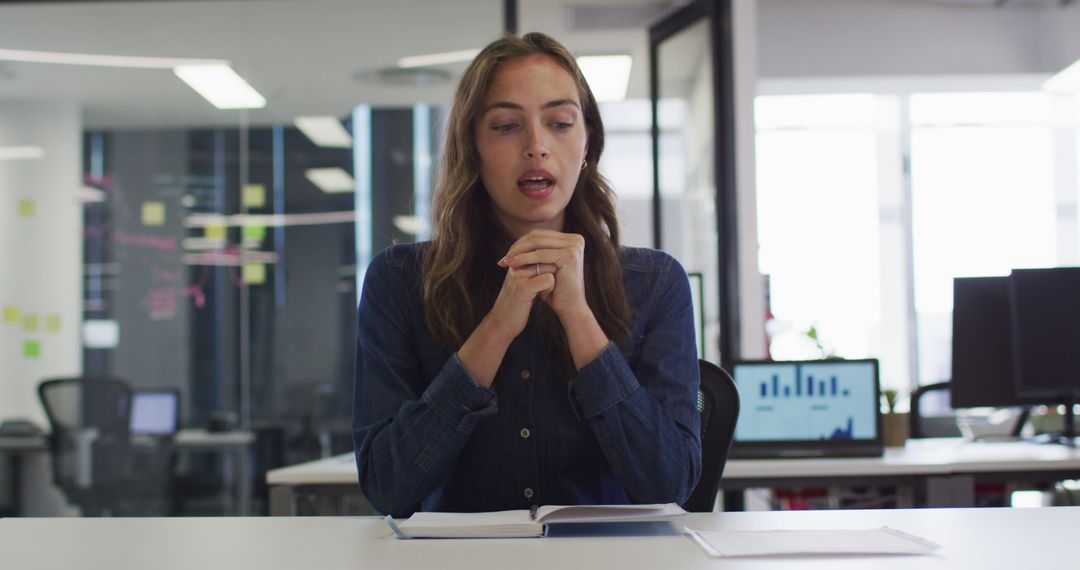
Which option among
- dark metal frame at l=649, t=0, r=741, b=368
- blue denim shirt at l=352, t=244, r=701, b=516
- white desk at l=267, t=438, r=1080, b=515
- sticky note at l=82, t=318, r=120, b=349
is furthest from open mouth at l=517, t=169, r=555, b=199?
sticky note at l=82, t=318, r=120, b=349

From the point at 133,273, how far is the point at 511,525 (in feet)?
16.1

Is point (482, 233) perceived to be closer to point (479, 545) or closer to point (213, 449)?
point (479, 545)

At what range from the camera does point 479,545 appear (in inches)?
47.6

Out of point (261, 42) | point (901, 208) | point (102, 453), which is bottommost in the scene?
point (102, 453)

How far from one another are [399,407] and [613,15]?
4703 mm

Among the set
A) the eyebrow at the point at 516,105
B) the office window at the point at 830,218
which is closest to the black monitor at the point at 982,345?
the eyebrow at the point at 516,105

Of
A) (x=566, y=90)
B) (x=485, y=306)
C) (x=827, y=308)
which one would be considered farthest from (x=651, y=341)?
(x=827, y=308)

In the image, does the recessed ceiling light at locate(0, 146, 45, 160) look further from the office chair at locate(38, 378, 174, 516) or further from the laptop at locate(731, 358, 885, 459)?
the laptop at locate(731, 358, 885, 459)

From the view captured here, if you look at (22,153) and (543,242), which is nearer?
(543,242)

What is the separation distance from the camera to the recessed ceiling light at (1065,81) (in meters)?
7.02

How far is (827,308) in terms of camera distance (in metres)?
8.71

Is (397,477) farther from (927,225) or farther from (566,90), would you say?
(927,225)

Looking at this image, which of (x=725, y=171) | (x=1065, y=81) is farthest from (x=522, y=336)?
(x=1065, y=81)

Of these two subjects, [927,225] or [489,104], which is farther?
[927,225]
